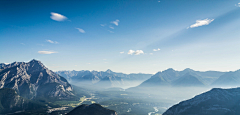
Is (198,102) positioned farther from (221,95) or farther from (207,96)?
(221,95)

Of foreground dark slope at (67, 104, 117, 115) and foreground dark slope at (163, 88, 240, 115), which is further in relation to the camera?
foreground dark slope at (67, 104, 117, 115)

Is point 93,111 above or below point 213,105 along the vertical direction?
below

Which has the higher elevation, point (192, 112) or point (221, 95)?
point (221, 95)

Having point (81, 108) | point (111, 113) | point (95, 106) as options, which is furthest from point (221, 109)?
point (81, 108)

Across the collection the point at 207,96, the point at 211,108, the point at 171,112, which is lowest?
the point at 171,112

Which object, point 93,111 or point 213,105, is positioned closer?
point 93,111

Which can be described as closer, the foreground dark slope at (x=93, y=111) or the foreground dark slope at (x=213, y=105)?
the foreground dark slope at (x=213, y=105)

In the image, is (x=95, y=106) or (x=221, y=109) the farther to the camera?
(x=95, y=106)

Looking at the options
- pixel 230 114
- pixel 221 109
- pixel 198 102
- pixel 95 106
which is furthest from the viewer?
pixel 198 102
